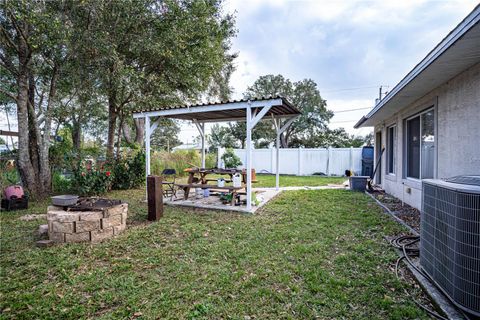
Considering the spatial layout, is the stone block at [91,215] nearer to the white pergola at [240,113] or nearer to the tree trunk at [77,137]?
the white pergola at [240,113]

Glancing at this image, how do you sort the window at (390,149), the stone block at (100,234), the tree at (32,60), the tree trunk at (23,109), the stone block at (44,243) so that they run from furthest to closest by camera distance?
the window at (390,149)
the tree trunk at (23,109)
the tree at (32,60)
the stone block at (100,234)
the stone block at (44,243)

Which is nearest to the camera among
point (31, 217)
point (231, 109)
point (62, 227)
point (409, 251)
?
point (409, 251)

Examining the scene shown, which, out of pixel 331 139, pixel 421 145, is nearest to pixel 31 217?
pixel 421 145

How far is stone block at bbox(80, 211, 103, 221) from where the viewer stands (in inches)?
143

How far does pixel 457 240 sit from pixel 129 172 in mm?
A: 8857

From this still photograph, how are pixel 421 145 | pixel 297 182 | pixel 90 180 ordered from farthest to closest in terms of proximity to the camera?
pixel 297 182
pixel 90 180
pixel 421 145

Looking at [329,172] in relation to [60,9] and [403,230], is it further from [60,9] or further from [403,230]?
[60,9]

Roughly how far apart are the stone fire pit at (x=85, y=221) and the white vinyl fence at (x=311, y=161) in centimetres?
886

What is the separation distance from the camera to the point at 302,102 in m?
24.7

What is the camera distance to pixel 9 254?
323 centimetres

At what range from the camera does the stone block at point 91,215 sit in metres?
3.64

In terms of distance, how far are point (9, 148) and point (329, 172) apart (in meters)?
13.5

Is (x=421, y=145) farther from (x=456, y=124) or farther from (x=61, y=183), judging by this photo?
(x=61, y=183)

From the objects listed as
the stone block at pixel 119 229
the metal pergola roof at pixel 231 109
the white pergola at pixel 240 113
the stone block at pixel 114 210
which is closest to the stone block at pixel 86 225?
the stone block at pixel 114 210
